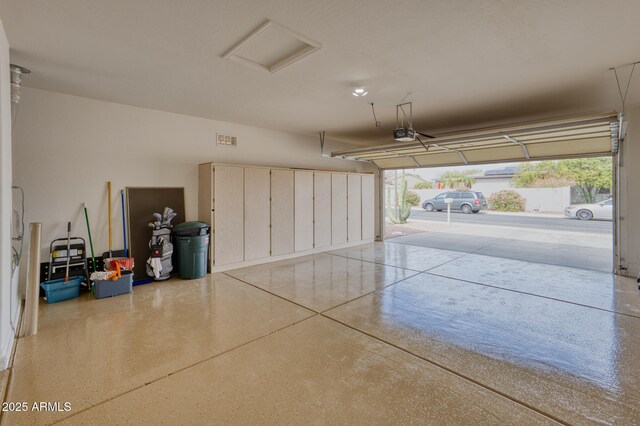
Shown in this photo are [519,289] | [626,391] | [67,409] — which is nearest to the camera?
[67,409]

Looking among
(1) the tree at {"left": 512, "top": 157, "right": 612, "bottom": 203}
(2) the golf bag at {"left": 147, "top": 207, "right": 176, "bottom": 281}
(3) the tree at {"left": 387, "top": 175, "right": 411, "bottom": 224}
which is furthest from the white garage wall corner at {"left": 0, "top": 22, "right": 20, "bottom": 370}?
(1) the tree at {"left": 512, "top": 157, "right": 612, "bottom": 203}

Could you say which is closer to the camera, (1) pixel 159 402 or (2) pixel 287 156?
(1) pixel 159 402

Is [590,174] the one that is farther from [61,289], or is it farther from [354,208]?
[61,289]

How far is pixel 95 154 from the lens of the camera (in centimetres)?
450

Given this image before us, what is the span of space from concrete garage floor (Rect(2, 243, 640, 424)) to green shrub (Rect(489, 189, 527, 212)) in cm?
1628

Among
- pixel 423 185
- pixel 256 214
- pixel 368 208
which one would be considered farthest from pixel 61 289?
pixel 423 185

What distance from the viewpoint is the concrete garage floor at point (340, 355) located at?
1.92m

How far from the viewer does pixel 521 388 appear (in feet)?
6.98

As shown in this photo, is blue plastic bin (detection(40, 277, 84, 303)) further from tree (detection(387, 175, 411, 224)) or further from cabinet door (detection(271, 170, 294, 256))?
tree (detection(387, 175, 411, 224))

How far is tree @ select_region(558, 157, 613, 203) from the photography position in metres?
15.9

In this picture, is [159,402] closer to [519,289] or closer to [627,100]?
[519,289]

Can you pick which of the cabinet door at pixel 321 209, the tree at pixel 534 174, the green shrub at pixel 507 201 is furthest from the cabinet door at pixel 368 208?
the tree at pixel 534 174

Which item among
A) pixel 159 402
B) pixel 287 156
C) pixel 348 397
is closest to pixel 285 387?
pixel 348 397

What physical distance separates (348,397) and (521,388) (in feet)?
4.17
